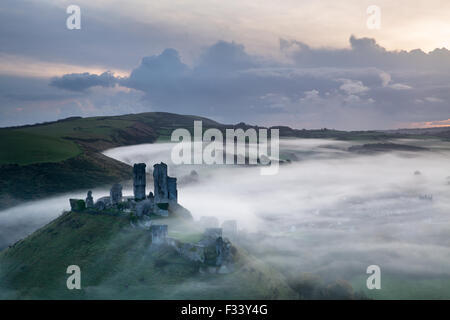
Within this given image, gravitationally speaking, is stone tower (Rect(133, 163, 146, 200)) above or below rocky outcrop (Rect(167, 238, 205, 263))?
above

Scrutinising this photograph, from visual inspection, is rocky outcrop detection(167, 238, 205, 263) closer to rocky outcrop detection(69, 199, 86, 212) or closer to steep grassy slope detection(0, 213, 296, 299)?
steep grassy slope detection(0, 213, 296, 299)

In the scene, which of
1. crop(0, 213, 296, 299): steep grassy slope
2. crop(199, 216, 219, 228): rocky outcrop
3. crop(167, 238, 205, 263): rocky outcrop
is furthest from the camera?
crop(199, 216, 219, 228): rocky outcrop

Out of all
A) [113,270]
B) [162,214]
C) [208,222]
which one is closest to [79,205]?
[162,214]

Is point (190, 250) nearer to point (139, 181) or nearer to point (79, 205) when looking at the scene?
point (139, 181)

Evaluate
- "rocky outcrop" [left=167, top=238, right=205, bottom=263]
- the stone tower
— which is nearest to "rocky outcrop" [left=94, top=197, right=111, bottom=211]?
the stone tower

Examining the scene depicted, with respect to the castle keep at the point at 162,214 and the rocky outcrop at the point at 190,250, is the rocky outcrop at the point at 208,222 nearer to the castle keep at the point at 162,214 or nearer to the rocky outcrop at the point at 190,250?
the castle keep at the point at 162,214

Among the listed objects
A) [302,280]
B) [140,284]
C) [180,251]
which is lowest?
[302,280]
